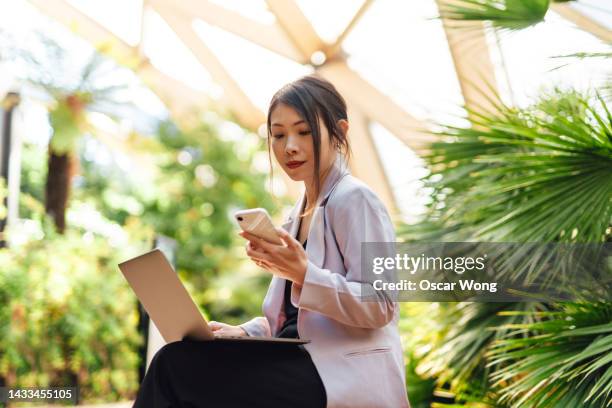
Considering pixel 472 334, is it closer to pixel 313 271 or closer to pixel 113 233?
pixel 313 271

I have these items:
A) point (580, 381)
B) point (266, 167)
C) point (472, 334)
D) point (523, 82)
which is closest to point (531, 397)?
point (580, 381)

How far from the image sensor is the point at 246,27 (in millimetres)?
9555

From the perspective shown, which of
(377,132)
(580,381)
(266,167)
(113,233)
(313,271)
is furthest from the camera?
(266,167)

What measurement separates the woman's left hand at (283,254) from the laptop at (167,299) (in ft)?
0.52

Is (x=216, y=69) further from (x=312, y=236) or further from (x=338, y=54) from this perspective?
(x=312, y=236)

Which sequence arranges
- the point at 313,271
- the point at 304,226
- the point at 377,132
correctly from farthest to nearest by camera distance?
the point at 377,132 → the point at 304,226 → the point at 313,271

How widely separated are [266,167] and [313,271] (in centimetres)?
1141

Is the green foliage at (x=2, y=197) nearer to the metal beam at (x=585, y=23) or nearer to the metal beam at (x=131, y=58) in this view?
the metal beam at (x=131, y=58)

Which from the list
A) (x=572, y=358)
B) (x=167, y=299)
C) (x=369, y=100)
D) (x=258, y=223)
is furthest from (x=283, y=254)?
(x=369, y=100)

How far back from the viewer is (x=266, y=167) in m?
13.2

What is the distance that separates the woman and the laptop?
0.05 metres

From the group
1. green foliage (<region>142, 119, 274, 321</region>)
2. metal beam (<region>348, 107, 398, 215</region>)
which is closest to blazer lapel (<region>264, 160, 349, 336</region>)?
metal beam (<region>348, 107, 398, 215</region>)

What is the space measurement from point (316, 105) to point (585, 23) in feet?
6.60

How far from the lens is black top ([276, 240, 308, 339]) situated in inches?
81.6
